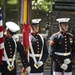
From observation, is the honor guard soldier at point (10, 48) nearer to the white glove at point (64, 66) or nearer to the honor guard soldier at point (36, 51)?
the honor guard soldier at point (36, 51)

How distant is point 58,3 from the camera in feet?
32.8

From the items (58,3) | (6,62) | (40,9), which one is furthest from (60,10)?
(6,62)

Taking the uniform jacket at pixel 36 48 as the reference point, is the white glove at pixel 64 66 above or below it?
below

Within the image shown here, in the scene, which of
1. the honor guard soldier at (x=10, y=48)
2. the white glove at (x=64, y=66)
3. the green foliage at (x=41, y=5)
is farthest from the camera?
the green foliage at (x=41, y=5)

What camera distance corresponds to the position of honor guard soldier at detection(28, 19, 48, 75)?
7.96 metres

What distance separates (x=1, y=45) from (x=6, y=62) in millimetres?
478

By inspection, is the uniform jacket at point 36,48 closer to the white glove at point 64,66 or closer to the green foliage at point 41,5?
the white glove at point 64,66

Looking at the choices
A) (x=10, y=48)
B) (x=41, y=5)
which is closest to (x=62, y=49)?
(x=10, y=48)

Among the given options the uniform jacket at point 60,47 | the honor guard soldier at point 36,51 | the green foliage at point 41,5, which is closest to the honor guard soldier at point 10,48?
the honor guard soldier at point 36,51

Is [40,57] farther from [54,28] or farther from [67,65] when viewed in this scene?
[54,28]

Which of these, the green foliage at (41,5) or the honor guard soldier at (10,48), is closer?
the honor guard soldier at (10,48)

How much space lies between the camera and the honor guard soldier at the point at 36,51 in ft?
26.1

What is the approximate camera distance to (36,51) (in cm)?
797

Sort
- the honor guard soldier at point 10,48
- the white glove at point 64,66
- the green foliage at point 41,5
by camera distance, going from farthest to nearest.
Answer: the green foliage at point 41,5 < the white glove at point 64,66 < the honor guard soldier at point 10,48
